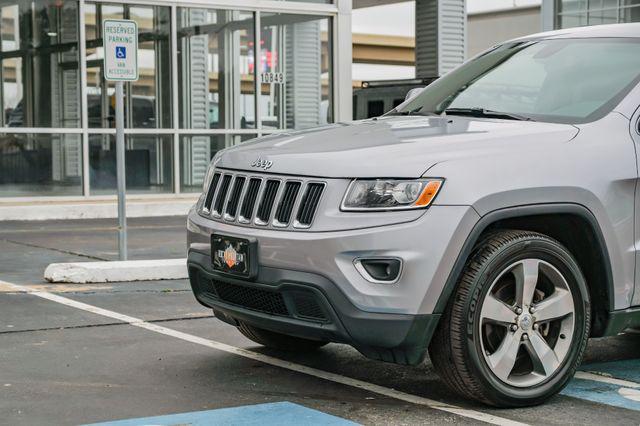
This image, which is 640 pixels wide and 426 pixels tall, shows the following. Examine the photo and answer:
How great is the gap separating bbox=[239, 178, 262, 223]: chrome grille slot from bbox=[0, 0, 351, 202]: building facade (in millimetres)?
13063

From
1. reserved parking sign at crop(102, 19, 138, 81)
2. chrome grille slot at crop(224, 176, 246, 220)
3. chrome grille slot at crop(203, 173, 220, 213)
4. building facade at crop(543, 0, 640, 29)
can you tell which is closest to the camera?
chrome grille slot at crop(224, 176, 246, 220)

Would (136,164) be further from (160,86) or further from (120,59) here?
(120,59)

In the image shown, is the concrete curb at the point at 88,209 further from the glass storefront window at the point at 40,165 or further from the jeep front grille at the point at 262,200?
the jeep front grille at the point at 262,200

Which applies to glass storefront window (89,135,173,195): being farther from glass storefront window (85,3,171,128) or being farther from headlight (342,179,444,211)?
headlight (342,179,444,211)

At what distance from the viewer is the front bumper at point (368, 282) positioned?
16.2ft

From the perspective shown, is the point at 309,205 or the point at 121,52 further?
the point at 121,52

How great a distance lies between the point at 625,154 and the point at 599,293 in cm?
70

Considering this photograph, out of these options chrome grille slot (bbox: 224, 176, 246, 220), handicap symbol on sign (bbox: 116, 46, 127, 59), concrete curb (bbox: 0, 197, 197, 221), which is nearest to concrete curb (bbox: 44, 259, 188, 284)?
handicap symbol on sign (bbox: 116, 46, 127, 59)

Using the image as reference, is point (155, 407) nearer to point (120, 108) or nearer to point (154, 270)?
point (154, 270)

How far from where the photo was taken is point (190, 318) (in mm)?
7902

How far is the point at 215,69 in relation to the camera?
19828 mm

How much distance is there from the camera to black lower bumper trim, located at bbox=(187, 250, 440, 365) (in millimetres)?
4984

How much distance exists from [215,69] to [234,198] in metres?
14.4

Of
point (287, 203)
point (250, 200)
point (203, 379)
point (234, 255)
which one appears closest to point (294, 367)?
point (203, 379)
